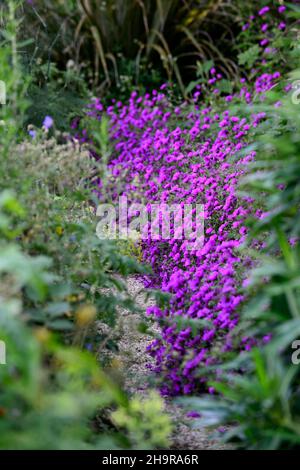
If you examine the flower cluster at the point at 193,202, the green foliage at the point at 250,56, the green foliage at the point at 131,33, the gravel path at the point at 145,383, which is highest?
the green foliage at the point at 131,33

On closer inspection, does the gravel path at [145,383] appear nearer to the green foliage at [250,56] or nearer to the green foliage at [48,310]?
the green foliage at [48,310]

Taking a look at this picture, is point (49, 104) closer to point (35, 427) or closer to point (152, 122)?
point (152, 122)

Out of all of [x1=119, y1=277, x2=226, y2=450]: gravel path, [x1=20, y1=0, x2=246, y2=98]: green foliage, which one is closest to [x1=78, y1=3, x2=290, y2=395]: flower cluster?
[x1=119, y1=277, x2=226, y2=450]: gravel path

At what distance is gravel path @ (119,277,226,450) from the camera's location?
2.25m

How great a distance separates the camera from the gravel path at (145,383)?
88.7 inches

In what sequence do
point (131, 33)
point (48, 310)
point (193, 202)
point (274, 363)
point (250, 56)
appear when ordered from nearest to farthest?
point (274, 363) < point (48, 310) < point (193, 202) < point (250, 56) < point (131, 33)

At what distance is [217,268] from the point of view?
104 inches

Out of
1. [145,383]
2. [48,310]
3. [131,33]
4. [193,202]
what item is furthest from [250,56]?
[48,310]

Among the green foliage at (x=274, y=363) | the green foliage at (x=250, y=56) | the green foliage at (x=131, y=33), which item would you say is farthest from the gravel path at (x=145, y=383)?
the green foliage at (x=131, y=33)

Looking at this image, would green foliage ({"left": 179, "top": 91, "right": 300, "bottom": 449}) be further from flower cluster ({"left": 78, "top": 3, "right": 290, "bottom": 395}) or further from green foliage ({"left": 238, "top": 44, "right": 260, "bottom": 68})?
green foliage ({"left": 238, "top": 44, "right": 260, "bottom": 68})

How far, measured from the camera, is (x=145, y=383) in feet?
8.55

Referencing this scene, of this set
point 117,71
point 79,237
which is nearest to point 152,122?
point 117,71

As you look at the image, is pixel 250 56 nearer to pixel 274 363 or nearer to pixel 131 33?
pixel 131 33

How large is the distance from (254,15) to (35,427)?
199 inches
